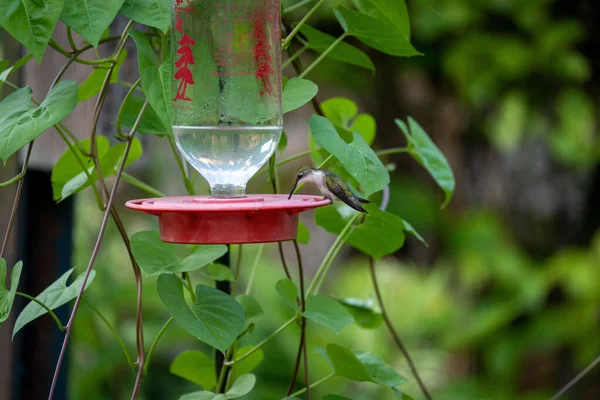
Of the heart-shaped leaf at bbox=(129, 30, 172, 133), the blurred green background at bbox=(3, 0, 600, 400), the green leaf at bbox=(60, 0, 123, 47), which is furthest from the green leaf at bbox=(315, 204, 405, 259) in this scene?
the blurred green background at bbox=(3, 0, 600, 400)

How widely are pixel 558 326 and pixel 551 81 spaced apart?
1.05 meters

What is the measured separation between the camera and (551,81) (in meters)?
3.12

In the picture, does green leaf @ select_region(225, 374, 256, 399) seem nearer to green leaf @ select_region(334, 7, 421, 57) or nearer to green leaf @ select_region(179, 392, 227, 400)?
green leaf @ select_region(179, 392, 227, 400)

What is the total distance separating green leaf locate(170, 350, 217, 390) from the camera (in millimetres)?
1125

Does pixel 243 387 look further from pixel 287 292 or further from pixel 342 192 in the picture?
pixel 342 192

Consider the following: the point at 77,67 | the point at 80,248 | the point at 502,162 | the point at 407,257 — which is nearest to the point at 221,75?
the point at 77,67

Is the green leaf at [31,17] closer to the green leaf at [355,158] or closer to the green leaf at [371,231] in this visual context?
the green leaf at [355,158]

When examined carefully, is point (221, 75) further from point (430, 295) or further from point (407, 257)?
point (407, 257)

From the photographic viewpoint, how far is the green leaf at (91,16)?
77 centimetres

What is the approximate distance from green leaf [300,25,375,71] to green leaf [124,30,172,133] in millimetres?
288

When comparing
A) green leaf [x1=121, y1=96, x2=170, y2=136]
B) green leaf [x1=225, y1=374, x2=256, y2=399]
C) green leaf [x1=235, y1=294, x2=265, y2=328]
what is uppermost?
green leaf [x1=121, y1=96, x2=170, y2=136]

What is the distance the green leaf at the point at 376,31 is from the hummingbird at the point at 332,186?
211 mm

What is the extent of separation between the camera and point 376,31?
100cm

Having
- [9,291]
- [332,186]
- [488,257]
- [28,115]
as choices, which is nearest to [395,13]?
[332,186]
